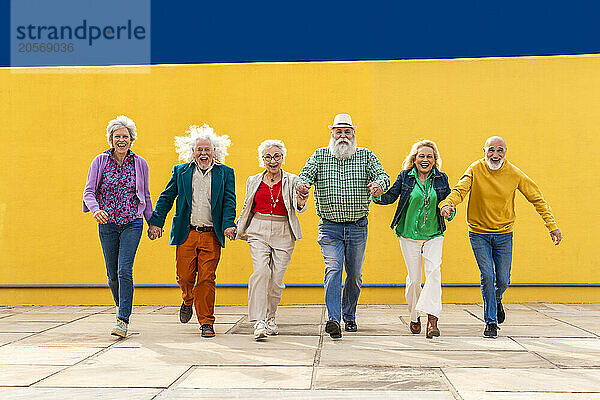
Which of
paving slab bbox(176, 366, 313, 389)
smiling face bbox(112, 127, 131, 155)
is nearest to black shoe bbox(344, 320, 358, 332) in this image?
paving slab bbox(176, 366, 313, 389)

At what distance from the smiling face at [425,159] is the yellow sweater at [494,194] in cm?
30

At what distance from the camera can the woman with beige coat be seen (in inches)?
235

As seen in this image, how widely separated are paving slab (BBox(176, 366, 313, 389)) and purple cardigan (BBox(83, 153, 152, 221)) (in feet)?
6.44

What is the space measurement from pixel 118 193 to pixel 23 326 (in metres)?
1.78

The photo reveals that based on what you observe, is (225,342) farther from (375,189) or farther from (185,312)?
(375,189)

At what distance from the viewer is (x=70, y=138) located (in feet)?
27.6

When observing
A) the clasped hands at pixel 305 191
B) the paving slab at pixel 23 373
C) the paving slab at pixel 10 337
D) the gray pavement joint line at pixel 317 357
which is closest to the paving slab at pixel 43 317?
the paving slab at pixel 10 337

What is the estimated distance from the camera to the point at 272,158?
5.99m

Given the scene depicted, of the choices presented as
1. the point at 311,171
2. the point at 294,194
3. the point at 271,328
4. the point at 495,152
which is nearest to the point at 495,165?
the point at 495,152

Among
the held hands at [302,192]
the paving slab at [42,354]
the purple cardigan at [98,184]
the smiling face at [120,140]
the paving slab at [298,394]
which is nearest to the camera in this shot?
the paving slab at [298,394]

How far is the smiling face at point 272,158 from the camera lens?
5988 millimetres

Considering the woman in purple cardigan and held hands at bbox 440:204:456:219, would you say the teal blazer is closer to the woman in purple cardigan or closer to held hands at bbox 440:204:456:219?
the woman in purple cardigan

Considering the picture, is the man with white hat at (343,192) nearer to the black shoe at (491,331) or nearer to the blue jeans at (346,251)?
the blue jeans at (346,251)

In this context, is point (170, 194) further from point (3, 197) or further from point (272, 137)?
point (3, 197)
